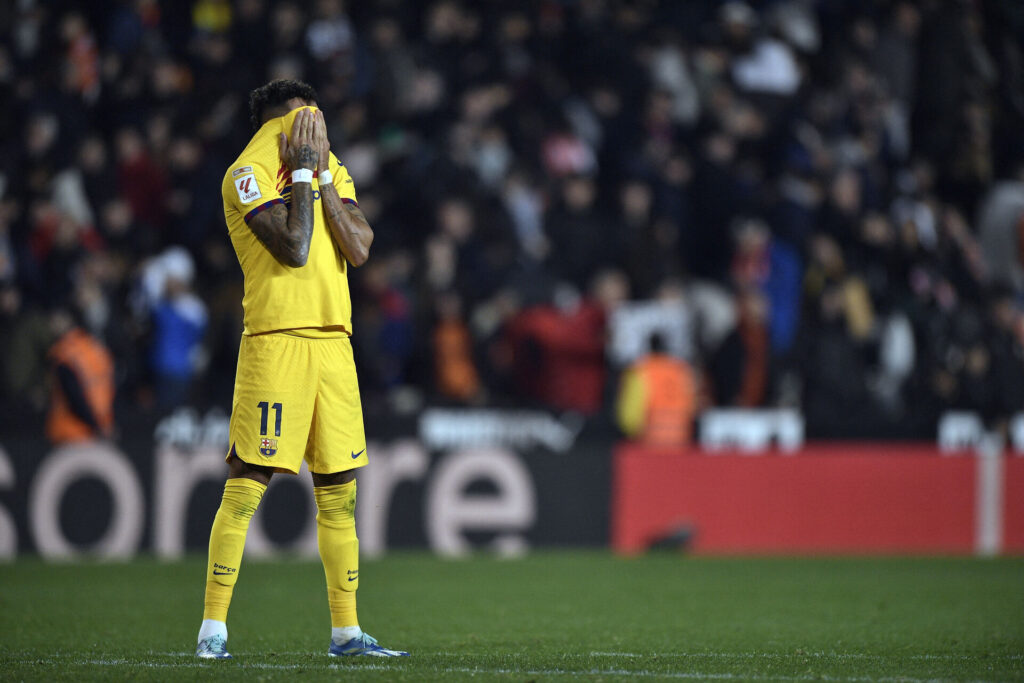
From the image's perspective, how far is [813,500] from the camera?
13141mm

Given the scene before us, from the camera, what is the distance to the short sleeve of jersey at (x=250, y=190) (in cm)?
572

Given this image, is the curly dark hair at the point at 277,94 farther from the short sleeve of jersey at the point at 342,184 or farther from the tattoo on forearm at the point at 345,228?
the tattoo on forearm at the point at 345,228

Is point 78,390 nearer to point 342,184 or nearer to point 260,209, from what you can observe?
point 342,184

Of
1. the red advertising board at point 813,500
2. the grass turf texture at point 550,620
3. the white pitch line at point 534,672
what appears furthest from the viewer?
the red advertising board at point 813,500

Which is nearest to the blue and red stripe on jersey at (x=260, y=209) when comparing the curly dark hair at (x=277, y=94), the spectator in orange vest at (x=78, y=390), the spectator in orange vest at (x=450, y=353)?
the curly dark hair at (x=277, y=94)

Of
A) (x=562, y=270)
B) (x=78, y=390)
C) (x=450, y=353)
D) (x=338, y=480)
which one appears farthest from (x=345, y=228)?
(x=562, y=270)

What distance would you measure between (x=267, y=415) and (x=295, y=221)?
753mm

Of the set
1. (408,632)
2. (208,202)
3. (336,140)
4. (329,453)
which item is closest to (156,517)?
(208,202)

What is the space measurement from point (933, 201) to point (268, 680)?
1311 centimetres

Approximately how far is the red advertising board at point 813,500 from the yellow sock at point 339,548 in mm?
7202

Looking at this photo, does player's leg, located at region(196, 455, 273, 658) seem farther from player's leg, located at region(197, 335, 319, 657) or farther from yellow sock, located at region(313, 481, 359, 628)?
yellow sock, located at region(313, 481, 359, 628)

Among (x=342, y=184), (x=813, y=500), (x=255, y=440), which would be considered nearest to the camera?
(x=255, y=440)

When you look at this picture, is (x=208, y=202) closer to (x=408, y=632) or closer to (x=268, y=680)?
(x=408, y=632)

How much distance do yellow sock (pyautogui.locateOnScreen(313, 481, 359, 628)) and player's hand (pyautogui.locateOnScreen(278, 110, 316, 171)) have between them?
1.28 meters
